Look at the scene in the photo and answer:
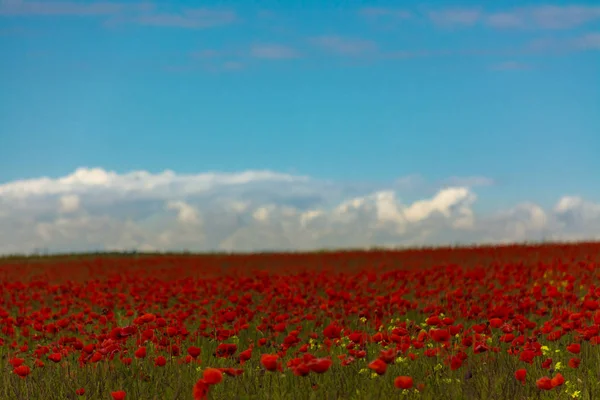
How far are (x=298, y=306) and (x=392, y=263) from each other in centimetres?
871

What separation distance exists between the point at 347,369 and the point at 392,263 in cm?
1220

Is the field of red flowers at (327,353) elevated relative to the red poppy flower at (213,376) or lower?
lower

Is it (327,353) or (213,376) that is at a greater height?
(213,376)

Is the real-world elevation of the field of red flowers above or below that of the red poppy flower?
below

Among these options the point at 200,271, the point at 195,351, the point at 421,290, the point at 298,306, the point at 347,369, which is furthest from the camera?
the point at 200,271

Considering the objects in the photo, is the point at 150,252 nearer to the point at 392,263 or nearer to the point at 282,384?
the point at 392,263

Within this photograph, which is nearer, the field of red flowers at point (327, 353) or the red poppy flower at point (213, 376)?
the red poppy flower at point (213, 376)

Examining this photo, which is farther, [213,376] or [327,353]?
[327,353]

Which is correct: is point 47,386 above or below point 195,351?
below

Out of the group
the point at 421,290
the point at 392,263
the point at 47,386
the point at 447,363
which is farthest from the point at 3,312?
the point at 392,263

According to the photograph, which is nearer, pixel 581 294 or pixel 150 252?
pixel 581 294

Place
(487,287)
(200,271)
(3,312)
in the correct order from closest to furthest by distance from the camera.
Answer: (3,312)
(487,287)
(200,271)

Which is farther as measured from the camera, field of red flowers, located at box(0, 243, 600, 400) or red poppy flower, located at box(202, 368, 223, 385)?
field of red flowers, located at box(0, 243, 600, 400)

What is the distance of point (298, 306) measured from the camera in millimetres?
9188
